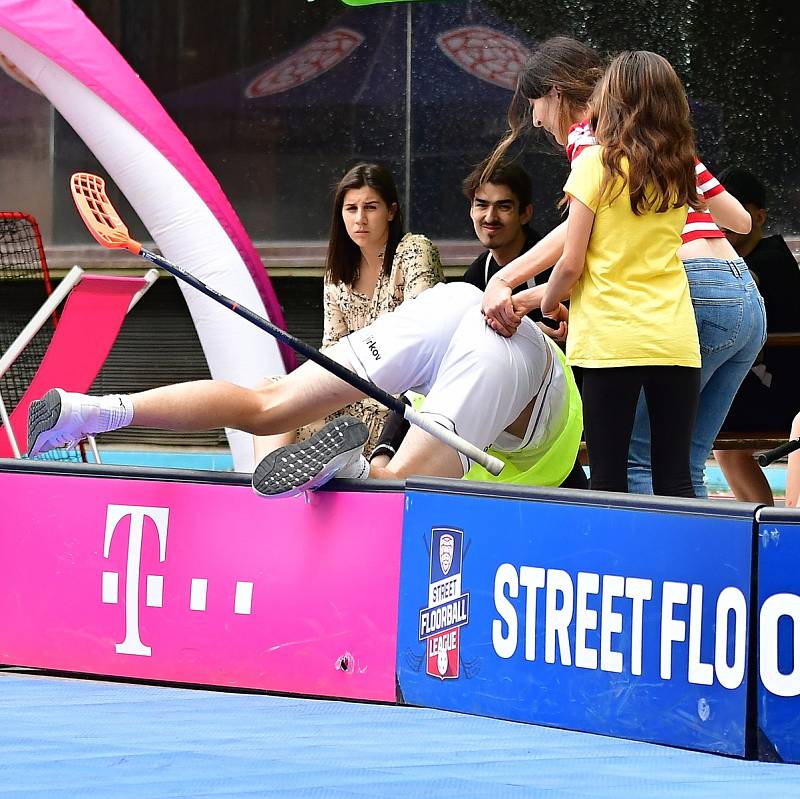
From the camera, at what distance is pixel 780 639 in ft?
8.18

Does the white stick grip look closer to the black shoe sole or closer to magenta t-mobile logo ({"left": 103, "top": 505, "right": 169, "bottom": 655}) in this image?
magenta t-mobile logo ({"left": 103, "top": 505, "right": 169, "bottom": 655})

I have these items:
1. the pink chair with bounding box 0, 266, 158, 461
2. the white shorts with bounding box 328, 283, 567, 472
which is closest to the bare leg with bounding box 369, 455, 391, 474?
the white shorts with bounding box 328, 283, 567, 472

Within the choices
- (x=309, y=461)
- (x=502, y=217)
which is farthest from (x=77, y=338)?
(x=309, y=461)

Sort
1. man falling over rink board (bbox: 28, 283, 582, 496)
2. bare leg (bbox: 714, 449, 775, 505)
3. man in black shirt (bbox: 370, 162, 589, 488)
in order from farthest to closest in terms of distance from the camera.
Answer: bare leg (bbox: 714, 449, 775, 505), man in black shirt (bbox: 370, 162, 589, 488), man falling over rink board (bbox: 28, 283, 582, 496)

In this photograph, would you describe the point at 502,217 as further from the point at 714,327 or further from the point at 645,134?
the point at 645,134

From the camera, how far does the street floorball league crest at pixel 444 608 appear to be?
9.70ft

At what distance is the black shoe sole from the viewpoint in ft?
11.1

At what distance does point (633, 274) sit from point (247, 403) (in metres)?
0.99

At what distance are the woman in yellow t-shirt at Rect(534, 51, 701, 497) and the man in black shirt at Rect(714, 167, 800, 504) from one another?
191 centimetres

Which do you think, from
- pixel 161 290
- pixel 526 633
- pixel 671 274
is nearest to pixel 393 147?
pixel 161 290

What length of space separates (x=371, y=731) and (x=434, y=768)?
33cm

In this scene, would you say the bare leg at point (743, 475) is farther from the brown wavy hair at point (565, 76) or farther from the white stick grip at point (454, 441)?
the white stick grip at point (454, 441)

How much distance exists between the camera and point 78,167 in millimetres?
7824

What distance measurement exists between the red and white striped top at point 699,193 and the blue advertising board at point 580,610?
4.11 feet
